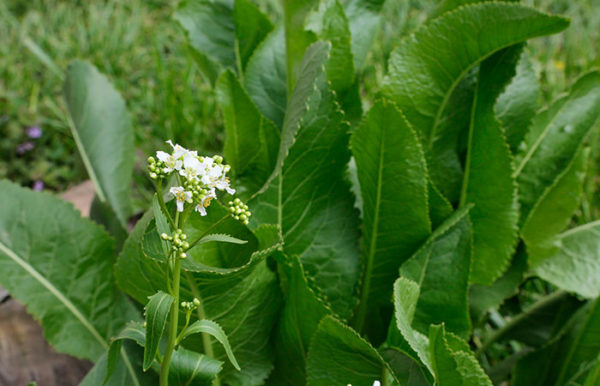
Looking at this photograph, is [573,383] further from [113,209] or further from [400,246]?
[113,209]

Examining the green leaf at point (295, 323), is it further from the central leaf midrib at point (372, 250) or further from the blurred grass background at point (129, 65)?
the blurred grass background at point (129, 65)

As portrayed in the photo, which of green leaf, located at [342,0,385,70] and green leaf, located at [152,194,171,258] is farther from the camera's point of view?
green leaf, located at [342,0,385,70]

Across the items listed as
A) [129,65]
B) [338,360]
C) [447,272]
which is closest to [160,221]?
[338,360]

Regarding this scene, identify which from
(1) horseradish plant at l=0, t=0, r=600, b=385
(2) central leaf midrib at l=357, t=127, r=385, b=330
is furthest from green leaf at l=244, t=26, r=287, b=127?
(2) central leaf midrib at l=357, t=127, r=385, b=330

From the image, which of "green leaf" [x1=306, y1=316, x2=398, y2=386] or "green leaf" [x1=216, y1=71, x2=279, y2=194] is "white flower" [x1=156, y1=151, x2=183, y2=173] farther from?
"green leaf" [x1=216, y1=71, x2=279, y2=194]

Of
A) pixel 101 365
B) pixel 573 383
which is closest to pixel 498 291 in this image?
pixel 573 383

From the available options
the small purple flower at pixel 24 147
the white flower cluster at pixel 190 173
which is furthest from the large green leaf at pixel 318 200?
the small purple flower at pixel 24 147
